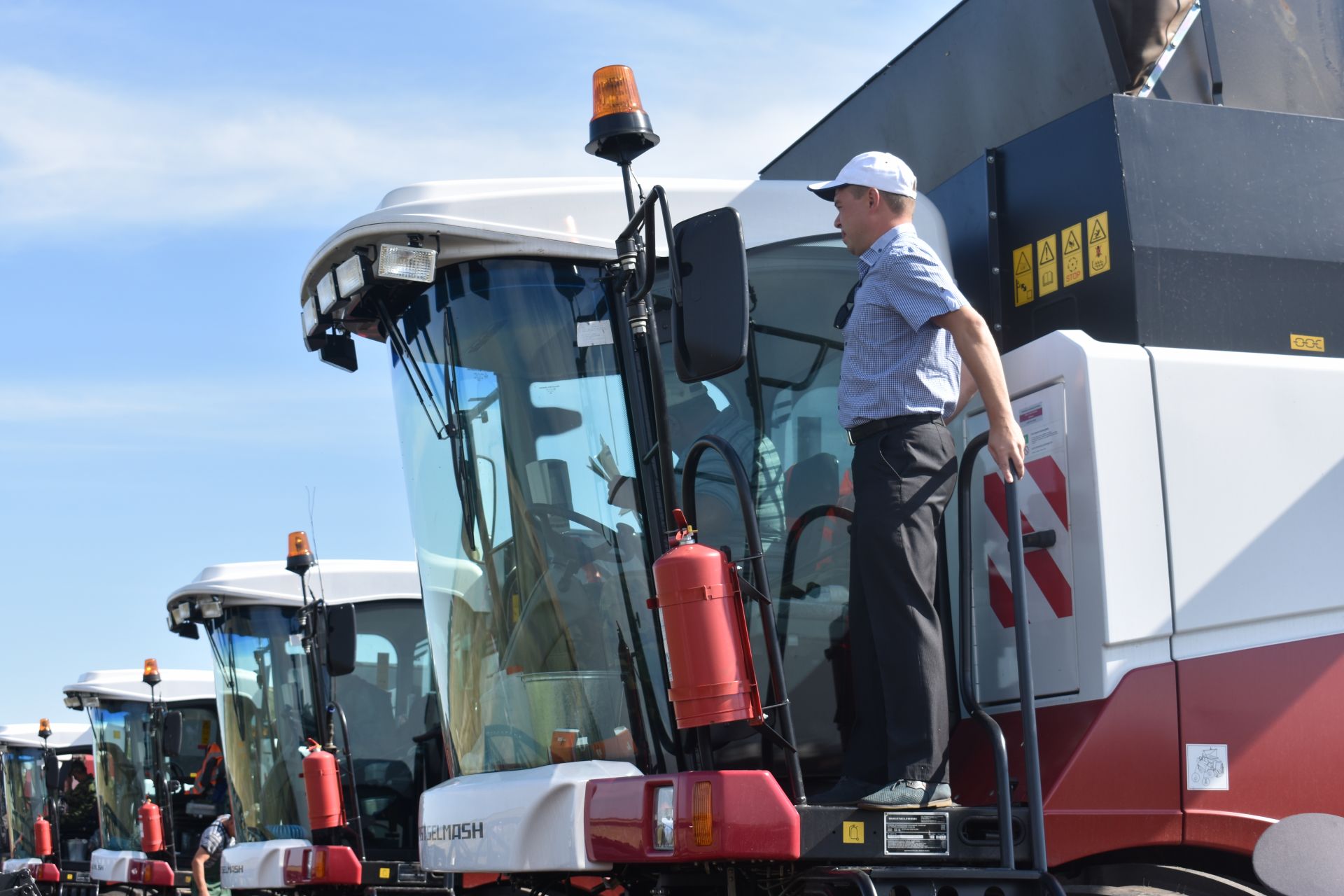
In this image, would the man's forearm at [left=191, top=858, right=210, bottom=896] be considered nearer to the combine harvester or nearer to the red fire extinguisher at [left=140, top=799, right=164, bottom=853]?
the red fire extinguisher at [left=140, top=799, right=164, bottom=853]

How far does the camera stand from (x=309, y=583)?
9.80 metres

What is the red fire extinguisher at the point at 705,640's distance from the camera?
11.5 ft

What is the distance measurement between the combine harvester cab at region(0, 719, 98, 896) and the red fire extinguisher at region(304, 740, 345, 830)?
317 inches

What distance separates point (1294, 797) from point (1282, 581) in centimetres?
58

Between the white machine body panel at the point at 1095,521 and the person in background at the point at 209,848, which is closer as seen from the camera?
the white machine body panel at the point at 1095,521

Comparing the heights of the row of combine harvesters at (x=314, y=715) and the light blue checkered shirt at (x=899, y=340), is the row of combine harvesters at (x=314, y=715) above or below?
below

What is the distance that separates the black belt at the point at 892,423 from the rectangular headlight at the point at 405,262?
1.29 metres

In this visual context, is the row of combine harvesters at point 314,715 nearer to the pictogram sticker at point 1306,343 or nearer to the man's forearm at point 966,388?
the man's forearm at point 966,388

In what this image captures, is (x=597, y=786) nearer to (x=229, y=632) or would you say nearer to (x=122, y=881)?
(x=229, y=632)

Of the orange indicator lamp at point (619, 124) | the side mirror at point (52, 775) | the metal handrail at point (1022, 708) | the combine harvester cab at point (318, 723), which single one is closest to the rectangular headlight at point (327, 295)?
the orange indicator lamp at point (619, 124)

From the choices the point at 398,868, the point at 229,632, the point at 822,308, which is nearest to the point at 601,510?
the point at 822,308

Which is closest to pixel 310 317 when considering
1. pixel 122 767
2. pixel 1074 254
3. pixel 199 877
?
pixel 1074 254

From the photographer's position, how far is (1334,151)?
451 centimetres

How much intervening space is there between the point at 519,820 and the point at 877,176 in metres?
2.00
